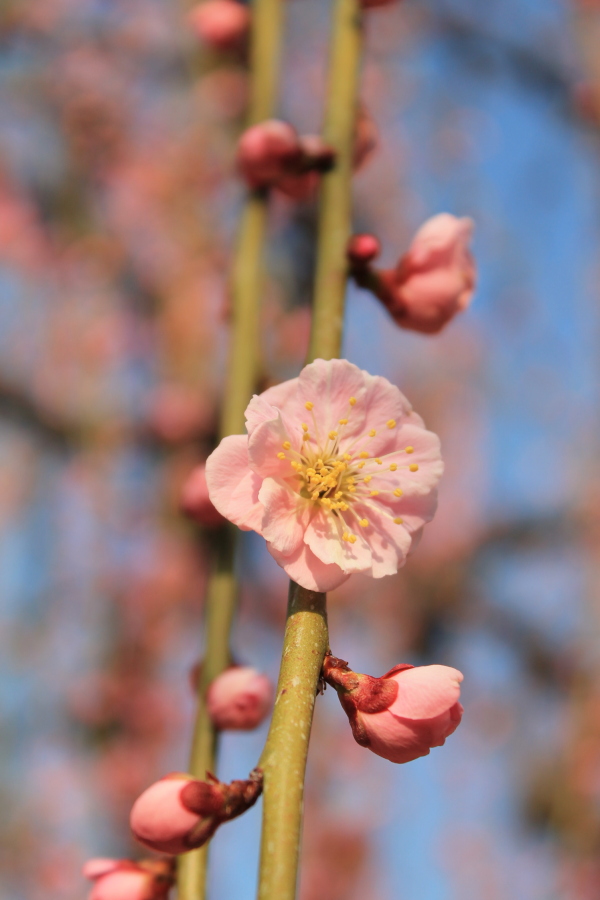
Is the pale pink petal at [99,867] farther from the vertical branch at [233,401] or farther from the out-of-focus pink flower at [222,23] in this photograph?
the out-of-focus pink flower at [222,23]

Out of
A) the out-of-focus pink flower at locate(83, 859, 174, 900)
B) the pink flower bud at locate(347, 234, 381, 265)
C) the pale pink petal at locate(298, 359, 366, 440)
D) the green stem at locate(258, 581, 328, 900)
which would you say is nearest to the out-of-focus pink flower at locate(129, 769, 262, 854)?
the green stem at locate(258, 581, 328, 900)

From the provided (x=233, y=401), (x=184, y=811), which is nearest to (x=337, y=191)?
(x=233, y=401)

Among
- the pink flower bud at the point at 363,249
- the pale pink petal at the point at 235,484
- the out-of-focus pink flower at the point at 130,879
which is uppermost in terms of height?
the pink flower bud at the point at 363,249

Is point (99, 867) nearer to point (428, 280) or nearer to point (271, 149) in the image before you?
point (428, 280)

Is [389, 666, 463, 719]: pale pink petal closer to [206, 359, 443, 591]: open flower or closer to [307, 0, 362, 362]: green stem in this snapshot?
[206, 359, 443, 591]: open flower

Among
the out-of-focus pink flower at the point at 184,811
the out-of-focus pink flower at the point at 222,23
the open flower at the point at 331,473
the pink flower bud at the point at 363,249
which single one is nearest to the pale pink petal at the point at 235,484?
the open flower at the point at 331,473

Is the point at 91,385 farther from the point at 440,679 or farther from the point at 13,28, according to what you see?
the point at 440,679
